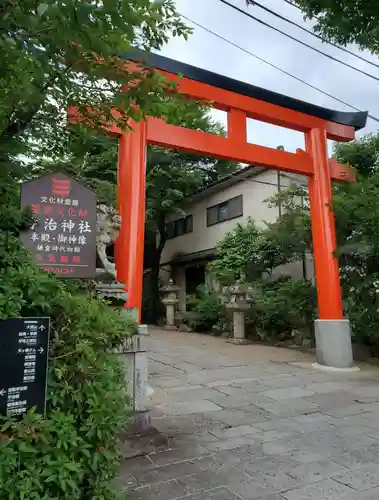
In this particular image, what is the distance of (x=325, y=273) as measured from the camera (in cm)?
844

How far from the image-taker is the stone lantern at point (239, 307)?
1162cm

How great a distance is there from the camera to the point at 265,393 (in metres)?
5.89

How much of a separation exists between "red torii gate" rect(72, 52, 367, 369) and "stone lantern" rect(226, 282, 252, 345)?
138 inches

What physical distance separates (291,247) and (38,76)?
31.2 feet

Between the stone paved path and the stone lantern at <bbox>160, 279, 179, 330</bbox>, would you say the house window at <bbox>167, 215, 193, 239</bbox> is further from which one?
the stone paved path

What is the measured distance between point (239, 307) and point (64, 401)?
9822 millimetres

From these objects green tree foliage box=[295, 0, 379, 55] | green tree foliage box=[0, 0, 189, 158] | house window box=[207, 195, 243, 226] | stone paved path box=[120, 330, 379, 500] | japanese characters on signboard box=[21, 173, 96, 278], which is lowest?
stone paved path box=[120, 330, 379, 500]

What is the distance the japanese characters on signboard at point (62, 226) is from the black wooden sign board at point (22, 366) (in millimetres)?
1458

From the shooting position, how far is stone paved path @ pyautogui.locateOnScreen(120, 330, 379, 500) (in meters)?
2.95

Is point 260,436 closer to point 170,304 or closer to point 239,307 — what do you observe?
point 239,307

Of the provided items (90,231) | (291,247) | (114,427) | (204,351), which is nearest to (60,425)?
(114,427)

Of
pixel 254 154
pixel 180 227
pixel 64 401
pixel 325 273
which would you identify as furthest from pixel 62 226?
Result: pixel 180 227

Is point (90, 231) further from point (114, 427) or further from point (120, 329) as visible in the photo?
point (114, 427)

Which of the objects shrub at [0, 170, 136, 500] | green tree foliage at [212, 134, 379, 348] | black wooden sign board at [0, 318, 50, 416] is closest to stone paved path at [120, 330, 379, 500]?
shrub at [0, 170, 136, 500]
